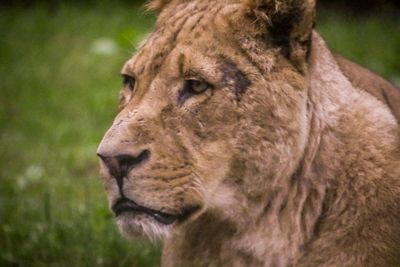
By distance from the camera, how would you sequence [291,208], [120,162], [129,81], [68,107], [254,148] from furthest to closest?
1. [68,107]
2. [129,81]
3. [291,208]
4. [254,148]
5. [120,162]

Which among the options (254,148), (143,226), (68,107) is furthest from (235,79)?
(68,107)

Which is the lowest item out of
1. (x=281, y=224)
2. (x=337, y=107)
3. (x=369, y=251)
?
(x=369, y=251)

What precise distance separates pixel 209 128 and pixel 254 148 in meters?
0.16

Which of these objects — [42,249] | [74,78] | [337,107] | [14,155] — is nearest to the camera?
[337,107]

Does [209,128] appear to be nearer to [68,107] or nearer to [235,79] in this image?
[235,79]

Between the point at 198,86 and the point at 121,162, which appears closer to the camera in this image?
the point at 121,162

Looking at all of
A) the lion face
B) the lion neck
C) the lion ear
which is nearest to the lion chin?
the lion face

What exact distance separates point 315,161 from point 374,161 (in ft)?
0.64

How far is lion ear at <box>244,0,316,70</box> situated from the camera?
9.79 ft

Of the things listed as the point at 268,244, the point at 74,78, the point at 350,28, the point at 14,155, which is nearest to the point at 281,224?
the point at 268,244

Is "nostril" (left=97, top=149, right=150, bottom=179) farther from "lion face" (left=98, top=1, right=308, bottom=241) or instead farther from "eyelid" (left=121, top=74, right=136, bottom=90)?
"eyelid" (left=121, top=74, right=136, bottom=90)

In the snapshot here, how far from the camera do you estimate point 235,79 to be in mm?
2965

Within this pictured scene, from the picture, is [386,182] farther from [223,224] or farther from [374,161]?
[223,224]

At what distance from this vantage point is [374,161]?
3066mm
